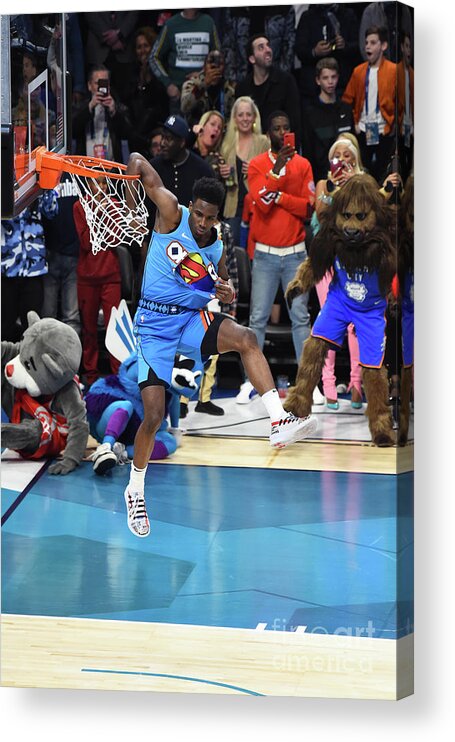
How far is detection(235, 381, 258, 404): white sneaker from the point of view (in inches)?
213

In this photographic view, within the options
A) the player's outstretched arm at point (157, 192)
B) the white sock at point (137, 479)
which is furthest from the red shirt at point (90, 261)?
the white sock at point (137, 479)

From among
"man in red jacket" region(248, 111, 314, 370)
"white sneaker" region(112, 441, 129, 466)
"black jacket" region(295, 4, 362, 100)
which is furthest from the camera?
"white sneaker" region(112, 441, 129, 466)

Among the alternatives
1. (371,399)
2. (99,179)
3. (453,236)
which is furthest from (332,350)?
(99,179)

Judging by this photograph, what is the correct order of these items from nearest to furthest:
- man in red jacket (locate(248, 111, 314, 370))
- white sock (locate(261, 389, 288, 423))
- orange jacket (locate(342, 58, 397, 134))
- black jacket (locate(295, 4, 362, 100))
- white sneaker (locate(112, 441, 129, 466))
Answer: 1. orange jacket (locate(342, 58, 397, 134))
2. black jacket (locate(295, 4, 362, 100))
3. white sock (locate(261, 389, 288, 423))
4. man in red jacket (locate(248, 111, 314, 370))
5. white sneaker (locate(112, 441, 129, 466))

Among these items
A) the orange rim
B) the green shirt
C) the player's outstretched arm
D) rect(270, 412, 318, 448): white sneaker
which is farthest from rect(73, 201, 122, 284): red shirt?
rect(270, 412, 318, 448): white sneaker

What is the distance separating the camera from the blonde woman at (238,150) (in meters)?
5.36

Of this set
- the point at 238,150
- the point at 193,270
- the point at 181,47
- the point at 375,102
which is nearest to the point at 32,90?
the point at 181,47

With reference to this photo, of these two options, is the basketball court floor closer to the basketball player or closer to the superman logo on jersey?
the basketball player

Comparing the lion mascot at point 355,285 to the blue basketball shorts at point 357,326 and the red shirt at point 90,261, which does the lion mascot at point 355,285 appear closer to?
the blue basketball shorts at point 357,326

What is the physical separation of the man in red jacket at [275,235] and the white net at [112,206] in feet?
1.56

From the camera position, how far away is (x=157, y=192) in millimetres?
5348

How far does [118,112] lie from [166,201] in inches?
16.5

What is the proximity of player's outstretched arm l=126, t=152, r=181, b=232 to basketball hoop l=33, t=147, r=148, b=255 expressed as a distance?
0.03 m

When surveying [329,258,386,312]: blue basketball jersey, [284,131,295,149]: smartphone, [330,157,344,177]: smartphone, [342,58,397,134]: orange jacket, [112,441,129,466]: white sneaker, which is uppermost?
[342,58,397,134]: orange jacket
